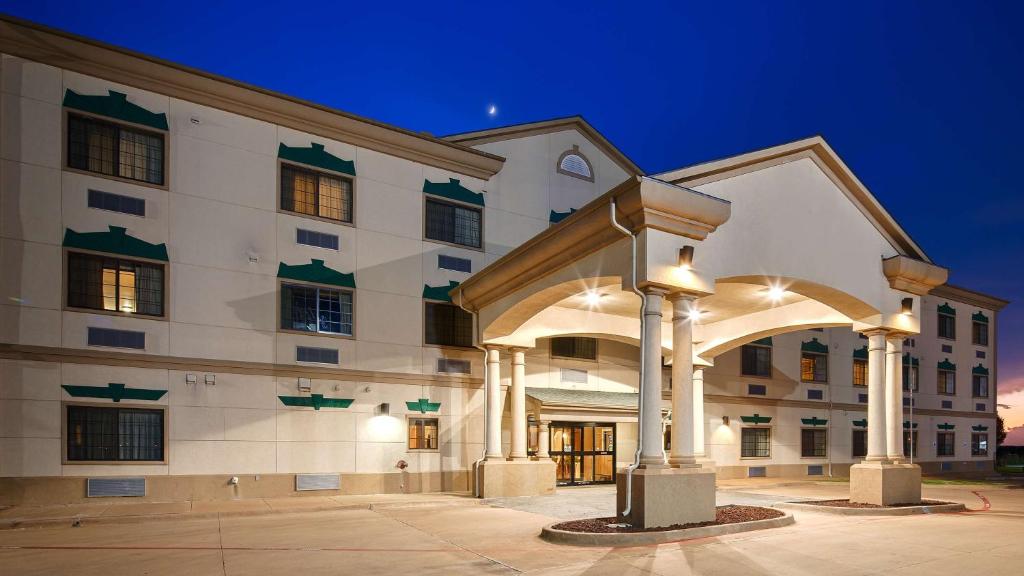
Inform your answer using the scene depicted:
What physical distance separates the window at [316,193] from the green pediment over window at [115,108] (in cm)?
337

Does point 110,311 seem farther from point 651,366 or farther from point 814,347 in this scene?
point 814,347

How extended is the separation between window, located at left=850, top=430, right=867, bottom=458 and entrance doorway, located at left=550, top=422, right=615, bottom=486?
1391cm

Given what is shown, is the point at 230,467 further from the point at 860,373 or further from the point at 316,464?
the point at 860,373

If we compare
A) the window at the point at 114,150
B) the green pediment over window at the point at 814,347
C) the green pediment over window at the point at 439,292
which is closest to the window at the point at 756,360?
the green pediment over window at the point at 814,347

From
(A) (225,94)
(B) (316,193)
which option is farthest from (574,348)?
(A) (225,94)

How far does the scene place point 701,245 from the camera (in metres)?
12.6

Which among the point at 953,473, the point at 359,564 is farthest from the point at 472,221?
the point at 953,473

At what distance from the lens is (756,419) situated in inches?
1121

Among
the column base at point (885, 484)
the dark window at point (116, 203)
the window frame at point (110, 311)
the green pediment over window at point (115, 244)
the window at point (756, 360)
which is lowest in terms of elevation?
the column base at point (885, 484)

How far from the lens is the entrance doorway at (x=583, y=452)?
76.1 ft

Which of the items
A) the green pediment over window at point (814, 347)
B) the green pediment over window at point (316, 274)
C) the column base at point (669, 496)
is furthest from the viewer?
the green pediment over window at point (814, 347)

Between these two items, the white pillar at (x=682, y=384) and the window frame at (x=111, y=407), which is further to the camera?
the window frame at (x=111, y=407)

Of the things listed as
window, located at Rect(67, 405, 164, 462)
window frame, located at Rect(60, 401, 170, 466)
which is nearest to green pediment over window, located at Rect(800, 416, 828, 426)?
window frame, located at Rect(60, 401, 170, 466)

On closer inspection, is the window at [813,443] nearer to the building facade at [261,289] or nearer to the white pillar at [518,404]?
the building facade at [261,289]
